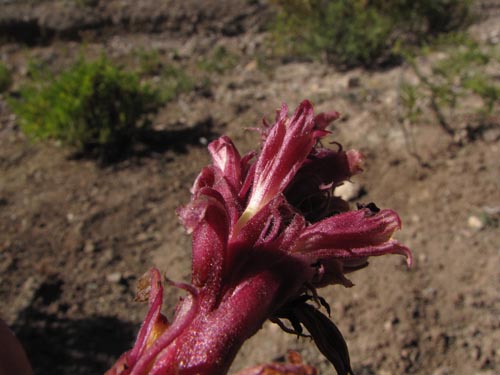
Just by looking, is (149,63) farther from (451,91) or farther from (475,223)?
(475,223)

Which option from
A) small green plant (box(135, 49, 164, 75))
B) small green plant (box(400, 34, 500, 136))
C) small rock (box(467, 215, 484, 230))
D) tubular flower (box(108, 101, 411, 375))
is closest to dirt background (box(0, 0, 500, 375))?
small rock (box(467, 215, 484, 230))

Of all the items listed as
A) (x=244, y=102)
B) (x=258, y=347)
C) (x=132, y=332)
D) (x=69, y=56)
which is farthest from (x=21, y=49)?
(x=258, y=347)

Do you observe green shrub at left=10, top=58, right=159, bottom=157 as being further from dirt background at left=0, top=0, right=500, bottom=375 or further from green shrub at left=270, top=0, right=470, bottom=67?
green shrub at left=270, top=0, right=470, bottom=67

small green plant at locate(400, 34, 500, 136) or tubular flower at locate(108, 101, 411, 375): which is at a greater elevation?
tubular flower at locate(108, 101, 411, 375)

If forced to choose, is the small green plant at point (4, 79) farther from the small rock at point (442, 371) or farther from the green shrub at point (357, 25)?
the small rock at point (442, 371)

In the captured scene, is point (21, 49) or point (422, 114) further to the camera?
point (21, 49)

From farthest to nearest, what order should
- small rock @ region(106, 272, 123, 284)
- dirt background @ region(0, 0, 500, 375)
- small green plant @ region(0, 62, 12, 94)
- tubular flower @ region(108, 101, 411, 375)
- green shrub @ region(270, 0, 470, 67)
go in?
green shrub @ region(270, 0, 470, 67) → small green plant @ region(0, 62, 12, 94) → small rock @ region(106, 272, 123, 284) → dirt background @ region(0, 0, 500, 375) → tubular flower @ region(108, 101, 411, 375)

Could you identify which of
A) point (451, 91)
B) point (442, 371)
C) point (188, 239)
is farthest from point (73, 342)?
point (451, 91)

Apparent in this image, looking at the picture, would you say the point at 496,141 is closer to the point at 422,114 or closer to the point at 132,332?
the point at 422,114
